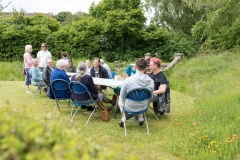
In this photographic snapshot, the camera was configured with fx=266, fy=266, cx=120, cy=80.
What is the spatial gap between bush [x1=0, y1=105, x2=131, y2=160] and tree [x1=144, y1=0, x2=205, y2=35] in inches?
Answer: 846

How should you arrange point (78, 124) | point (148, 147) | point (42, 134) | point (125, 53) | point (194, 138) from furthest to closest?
point (125, 53) < point (78, 124) < point (148, 147) < point (194, 138) < point (42, 134)

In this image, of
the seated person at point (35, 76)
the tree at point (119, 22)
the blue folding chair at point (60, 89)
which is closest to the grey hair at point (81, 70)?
the blue folding chair at point (60, 89)

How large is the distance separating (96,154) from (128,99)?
340cm

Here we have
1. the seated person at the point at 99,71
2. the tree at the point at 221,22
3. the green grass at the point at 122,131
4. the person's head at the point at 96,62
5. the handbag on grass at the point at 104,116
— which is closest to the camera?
the green grass at the point at 122,131

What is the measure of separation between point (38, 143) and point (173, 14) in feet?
76.4

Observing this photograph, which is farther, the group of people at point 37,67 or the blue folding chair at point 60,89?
the group of people at point 37,67

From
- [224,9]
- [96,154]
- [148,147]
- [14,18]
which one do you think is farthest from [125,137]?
[14,18]

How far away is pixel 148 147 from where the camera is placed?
4266 millimetres

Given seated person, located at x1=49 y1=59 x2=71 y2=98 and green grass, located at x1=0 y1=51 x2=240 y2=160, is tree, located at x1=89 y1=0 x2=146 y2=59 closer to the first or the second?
green grass, located at x1=0 y1=51 x2=240 y2=160

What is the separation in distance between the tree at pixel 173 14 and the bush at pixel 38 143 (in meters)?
21.5

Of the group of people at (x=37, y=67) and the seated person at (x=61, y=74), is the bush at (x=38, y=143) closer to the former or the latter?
the seated person at (x=61, y=74)

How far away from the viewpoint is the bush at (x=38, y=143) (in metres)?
1.19

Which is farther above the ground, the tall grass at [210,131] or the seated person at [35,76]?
the seated person at [35,76]

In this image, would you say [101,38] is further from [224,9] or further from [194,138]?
[194,138]
